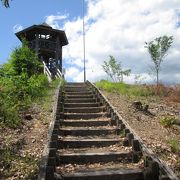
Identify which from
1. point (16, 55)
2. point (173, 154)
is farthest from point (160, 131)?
point (16, 55)

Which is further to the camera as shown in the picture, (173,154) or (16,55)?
(16,55)

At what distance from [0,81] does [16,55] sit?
5204 millimetres

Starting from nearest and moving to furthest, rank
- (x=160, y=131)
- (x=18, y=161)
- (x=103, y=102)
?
(x=18, y=161), (x=160, y=131), (x=103, y=102)

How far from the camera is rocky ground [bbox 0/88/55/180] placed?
7.38 meters

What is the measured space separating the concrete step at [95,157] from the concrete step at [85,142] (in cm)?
96

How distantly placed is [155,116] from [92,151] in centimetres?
420

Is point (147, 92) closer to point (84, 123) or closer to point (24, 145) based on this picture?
point (84, 123)

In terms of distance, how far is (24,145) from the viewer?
29.5ft

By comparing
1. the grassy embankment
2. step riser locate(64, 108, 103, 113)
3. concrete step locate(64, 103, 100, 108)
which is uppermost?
the grassy embankment

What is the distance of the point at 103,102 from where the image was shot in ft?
46.1

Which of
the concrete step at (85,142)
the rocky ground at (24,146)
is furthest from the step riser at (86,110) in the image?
the concrete step at (85,142)

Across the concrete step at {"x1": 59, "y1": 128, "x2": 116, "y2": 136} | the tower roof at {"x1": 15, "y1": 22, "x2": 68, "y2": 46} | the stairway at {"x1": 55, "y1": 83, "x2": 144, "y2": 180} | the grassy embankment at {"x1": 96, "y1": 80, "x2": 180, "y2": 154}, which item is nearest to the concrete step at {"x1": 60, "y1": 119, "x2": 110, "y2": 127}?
the stairway at {"x1": 55, "y1": 83, "x2": 144, "y2": 180}

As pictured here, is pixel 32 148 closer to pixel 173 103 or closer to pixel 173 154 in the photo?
pixel 173 154

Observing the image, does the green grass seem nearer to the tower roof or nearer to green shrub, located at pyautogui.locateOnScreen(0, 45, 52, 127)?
green shrub, located at pyautogui.locateOnScreen(0, 45, 52, 127)
